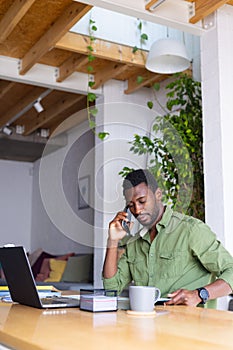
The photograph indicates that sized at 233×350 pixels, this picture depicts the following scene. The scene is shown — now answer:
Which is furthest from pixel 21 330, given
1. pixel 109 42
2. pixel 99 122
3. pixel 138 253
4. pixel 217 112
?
pixel 109 42

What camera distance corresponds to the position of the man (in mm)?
1709

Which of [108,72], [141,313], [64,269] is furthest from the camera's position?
[64,269]

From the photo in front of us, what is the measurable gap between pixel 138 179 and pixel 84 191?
0.20 m

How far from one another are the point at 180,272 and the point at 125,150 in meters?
0.52

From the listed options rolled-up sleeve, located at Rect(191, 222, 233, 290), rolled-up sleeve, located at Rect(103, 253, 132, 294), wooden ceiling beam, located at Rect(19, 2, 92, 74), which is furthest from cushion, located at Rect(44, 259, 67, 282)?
rolled-up sleeve, located at Rect(191, 222, 233, 290)

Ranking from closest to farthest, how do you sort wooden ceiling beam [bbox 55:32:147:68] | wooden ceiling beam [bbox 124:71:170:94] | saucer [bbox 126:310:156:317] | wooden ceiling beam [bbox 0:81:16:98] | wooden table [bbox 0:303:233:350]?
wooden table [bbox 0:303:233:350] < saucer [bbox 126:310:156:317] < wooden ceiling beam [bbox 55:32:147:68] < wooden ceiling beam [bbox 124:71:170:94] < wooden ceiling beam [bbox 0:81:16:98]

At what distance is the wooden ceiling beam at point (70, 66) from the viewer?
4798 mm

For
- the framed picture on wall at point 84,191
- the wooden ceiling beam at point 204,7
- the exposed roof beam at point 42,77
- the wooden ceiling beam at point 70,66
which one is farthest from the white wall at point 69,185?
the exposed roof beam at point 42,77

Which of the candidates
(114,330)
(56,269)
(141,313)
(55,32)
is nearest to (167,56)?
(55,32)

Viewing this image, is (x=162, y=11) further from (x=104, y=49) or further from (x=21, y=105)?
(x=21, y=105)

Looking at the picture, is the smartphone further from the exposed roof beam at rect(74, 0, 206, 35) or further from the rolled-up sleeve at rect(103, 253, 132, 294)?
the exposed roof beam at rect(74, 0, 206, 35)

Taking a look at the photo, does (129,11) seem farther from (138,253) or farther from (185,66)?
(138,253)

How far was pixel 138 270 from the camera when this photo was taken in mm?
2094

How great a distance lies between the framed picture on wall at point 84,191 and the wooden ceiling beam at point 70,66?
3168mm
